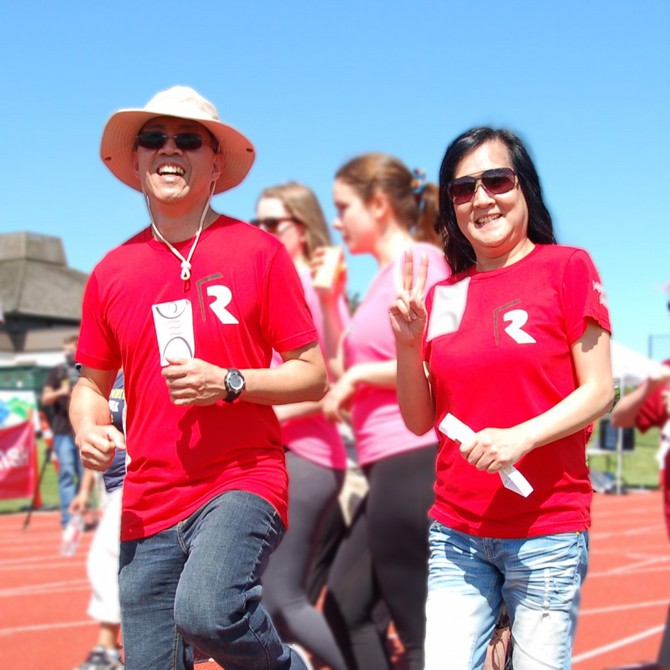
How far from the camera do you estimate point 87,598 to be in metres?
8.45

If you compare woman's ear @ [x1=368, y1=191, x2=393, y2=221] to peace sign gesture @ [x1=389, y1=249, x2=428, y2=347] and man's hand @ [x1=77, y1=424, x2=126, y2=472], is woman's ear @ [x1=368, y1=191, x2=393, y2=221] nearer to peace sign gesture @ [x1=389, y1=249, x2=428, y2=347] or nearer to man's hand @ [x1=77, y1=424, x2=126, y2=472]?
peace sign gesture @ [x1=389, y1=249, x2=428, y2=347]

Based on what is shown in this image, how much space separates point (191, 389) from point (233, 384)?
131 mm

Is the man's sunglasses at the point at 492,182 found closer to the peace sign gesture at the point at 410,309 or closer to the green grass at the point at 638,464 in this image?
the peace sign gesture at the point at 410,309

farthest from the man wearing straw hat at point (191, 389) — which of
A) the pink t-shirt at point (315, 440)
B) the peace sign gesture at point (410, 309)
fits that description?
the pink t-shirt at point (315, 440)

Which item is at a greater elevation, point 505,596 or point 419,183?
point 419,183

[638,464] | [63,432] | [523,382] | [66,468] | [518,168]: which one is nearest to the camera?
[523,382]

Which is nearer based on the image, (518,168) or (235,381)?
(235,381)

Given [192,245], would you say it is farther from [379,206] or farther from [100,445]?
[379,206]

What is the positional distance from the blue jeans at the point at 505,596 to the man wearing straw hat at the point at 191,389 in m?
0.44

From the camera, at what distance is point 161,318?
288cm

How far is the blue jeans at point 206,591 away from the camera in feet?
8.54

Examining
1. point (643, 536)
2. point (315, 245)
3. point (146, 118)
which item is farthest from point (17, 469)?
point (146, 118)

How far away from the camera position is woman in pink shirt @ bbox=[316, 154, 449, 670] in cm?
398

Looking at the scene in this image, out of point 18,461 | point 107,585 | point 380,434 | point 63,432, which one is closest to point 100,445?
point 380,434
